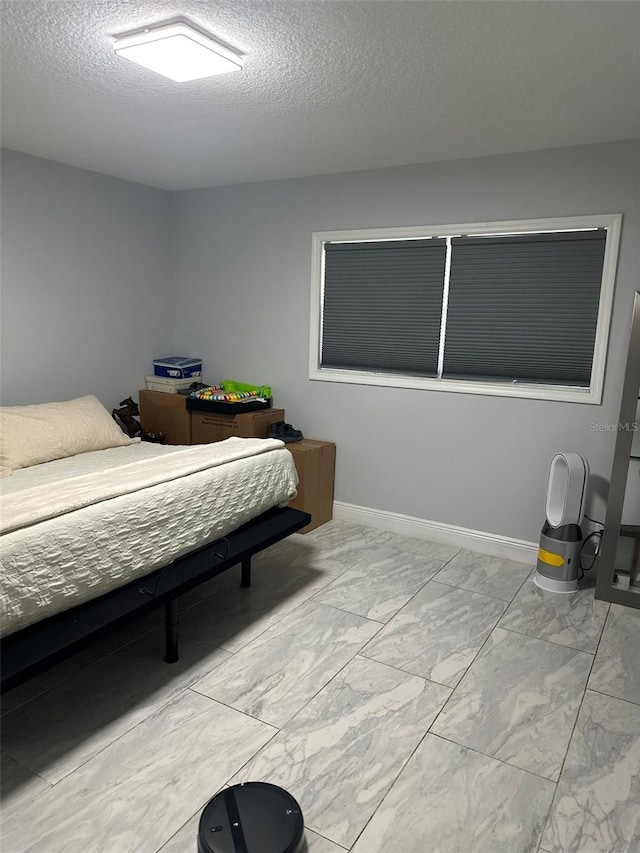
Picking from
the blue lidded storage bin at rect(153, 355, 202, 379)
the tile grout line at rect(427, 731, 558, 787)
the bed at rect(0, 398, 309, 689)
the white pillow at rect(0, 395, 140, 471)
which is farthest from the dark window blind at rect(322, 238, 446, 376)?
the tile grout line at rect(427, 731, 558, 787)

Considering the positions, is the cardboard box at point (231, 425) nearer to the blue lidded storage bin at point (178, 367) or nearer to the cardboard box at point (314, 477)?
the cardboard box at point (314, 477)

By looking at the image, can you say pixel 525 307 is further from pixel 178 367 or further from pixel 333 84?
pixel 178 367

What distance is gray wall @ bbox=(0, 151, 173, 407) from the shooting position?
3.61 meters

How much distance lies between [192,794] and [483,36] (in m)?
2.62

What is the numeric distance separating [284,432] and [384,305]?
1132mm

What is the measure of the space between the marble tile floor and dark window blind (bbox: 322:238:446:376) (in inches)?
62.9

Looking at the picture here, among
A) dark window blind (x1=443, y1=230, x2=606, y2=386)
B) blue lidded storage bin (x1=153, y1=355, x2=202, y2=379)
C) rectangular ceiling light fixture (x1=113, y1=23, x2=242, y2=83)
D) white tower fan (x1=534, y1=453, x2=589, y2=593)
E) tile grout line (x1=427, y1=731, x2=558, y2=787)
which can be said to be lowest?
tile grout line (x1=427, y1=731, x2=558, y2=787)

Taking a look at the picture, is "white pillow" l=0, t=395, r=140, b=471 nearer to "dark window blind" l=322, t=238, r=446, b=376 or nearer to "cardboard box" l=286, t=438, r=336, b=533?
"cardboard box" l=286, t=438, r=336, b=533

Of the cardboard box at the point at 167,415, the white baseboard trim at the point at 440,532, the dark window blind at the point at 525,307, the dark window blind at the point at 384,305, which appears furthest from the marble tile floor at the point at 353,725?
the dark window blind at the point at 384,305

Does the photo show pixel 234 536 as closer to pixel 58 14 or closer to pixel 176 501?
pixel 176 501

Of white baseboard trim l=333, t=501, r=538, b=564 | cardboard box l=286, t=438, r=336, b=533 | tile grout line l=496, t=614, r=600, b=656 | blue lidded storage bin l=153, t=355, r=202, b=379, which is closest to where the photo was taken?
tile grout line l=496, t=614, r=600, b=656

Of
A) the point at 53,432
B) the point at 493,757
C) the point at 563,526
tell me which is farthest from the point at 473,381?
the point at 53,432

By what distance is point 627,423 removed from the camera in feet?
9.62

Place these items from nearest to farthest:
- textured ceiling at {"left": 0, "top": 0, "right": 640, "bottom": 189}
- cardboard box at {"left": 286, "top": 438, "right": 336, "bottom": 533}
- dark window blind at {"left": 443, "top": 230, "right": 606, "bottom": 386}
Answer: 1. textured ceiling at {"left": 0, "top": 0, "right": 640, "bottom": 189}
2. dark window blind at {"left": 443, "top": 230, "right": 606, "bottom": 386}
3. cardboard box at {"left": 286, "top": 438, "right": 336, "bottom": 533}
